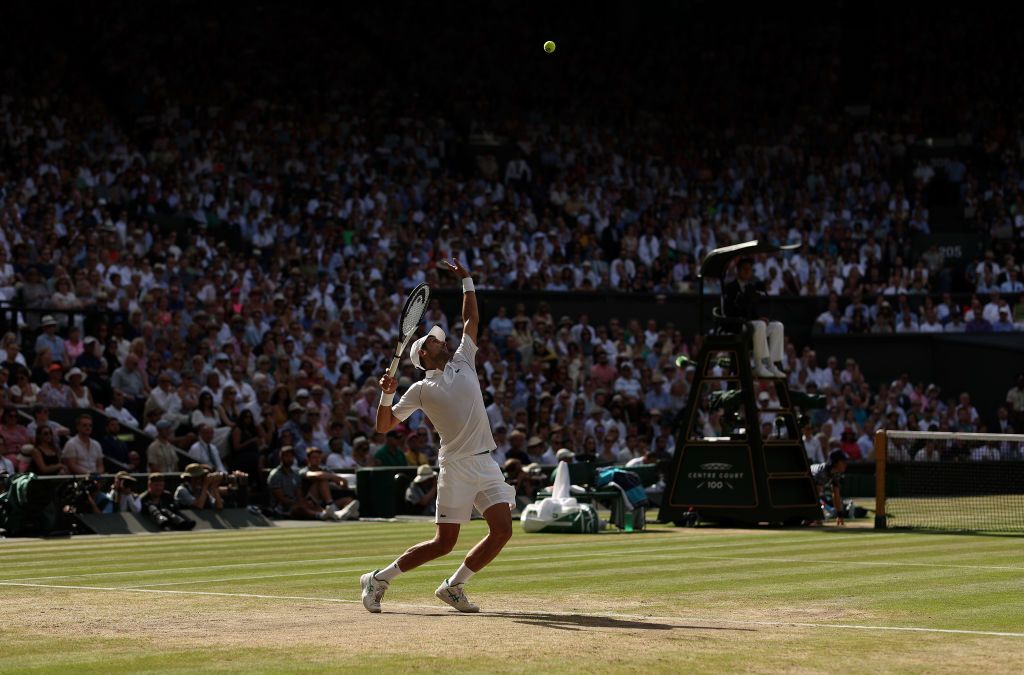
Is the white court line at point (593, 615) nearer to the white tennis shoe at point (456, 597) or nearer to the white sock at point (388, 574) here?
the white tennis shoe at point (456, 597)

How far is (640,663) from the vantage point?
27.9 feet

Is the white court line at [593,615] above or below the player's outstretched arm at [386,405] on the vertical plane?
below

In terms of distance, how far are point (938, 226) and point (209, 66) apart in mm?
19068

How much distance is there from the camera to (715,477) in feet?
72.3

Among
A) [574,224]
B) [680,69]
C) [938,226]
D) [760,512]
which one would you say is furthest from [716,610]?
[680,69]

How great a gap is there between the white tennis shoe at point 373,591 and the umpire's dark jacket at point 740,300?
476 inches

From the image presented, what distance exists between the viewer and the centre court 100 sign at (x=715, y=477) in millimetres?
21812

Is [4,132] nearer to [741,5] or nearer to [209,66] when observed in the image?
[209,66]

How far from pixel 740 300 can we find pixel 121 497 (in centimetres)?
886

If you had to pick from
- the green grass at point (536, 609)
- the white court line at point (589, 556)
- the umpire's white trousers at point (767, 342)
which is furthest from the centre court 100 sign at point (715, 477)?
the white court line at point (589, 556)

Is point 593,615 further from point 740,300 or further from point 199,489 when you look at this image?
point 199,489

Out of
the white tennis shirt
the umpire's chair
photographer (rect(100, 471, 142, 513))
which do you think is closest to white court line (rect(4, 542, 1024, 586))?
the white tennis shirt

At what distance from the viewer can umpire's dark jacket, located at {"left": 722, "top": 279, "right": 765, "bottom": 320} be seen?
22.2 metres

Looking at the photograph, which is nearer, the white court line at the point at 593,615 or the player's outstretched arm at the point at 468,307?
the white court line at the point at 593,615
